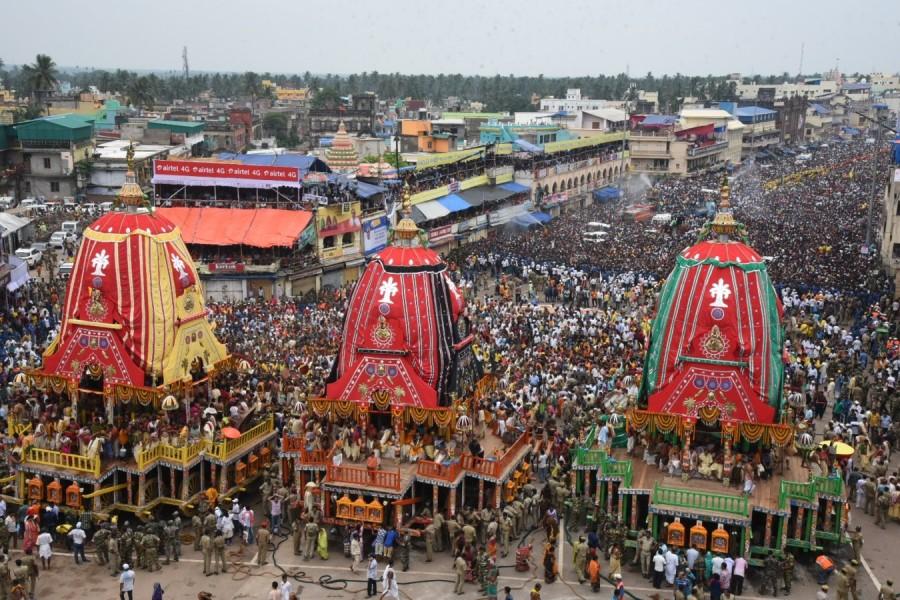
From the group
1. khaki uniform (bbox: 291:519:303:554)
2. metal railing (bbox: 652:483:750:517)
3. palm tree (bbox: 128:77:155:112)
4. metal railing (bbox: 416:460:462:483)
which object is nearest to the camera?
metal railing (bbox: 652:483:750:517)

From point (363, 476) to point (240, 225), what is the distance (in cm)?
2305

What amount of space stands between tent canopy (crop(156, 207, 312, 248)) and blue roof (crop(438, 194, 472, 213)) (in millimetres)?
12622

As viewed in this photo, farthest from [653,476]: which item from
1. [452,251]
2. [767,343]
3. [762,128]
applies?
[762,128]

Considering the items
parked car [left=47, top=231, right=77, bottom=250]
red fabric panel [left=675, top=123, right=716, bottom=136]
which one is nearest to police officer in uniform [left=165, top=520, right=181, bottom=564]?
parked car [left=47, top=231, right=77, bottom=250]

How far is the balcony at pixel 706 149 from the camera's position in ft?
281

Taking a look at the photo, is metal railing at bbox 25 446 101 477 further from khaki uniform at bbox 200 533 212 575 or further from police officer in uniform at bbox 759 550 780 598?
police officer in uniform at bbox 759 550 780 598

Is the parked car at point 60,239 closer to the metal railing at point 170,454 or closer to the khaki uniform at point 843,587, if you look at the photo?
the metal railing at point 170,454

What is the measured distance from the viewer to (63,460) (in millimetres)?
21578

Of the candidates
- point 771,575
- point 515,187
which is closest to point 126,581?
point 771,575

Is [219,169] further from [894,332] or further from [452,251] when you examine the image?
[894,332]

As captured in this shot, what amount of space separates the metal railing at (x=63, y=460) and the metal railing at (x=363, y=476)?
4.90 meters

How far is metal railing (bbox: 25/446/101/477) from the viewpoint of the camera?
837 inches

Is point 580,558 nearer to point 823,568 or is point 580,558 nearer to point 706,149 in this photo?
point 823,568

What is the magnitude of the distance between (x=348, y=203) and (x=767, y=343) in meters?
26.9
